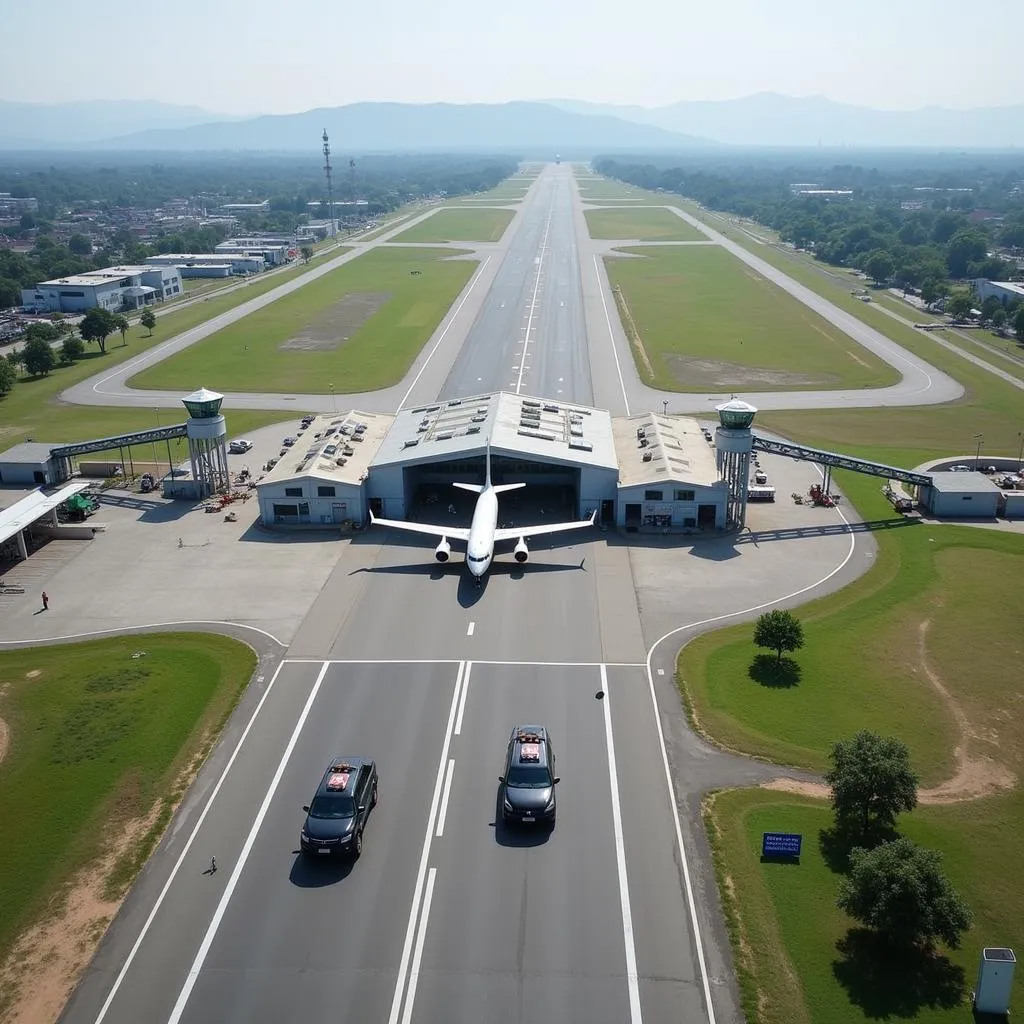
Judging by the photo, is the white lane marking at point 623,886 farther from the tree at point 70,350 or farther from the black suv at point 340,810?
the tree at point 70,350

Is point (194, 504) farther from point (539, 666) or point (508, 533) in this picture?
point (539, 666)

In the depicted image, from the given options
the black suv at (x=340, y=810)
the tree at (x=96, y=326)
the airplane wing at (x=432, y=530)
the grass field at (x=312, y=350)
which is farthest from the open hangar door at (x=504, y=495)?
the tree at (x=96, y=326)

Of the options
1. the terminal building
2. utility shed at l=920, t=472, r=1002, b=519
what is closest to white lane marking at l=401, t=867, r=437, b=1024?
the terminal building

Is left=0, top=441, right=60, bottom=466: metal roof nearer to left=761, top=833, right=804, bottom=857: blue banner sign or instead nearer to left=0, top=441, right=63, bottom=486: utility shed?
left=0, top=441, right=63, bottom=486: utility shed

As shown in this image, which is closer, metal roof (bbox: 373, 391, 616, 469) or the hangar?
the hangar

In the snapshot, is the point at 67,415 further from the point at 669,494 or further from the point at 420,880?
the point at 420,880

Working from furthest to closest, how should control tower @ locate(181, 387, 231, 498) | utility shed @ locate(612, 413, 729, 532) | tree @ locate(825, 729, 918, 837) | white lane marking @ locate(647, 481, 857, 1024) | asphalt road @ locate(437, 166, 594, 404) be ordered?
asphalt road @ locate(437, 166, 594, 404)
control tower @ locate(181, 387, 231, 498)
utility shed @ locate(612, 413, 729, 532)
tree @ locate(825, 729, 918, 837)
white lane marking @ locate(647, 481, 857, 1024)
